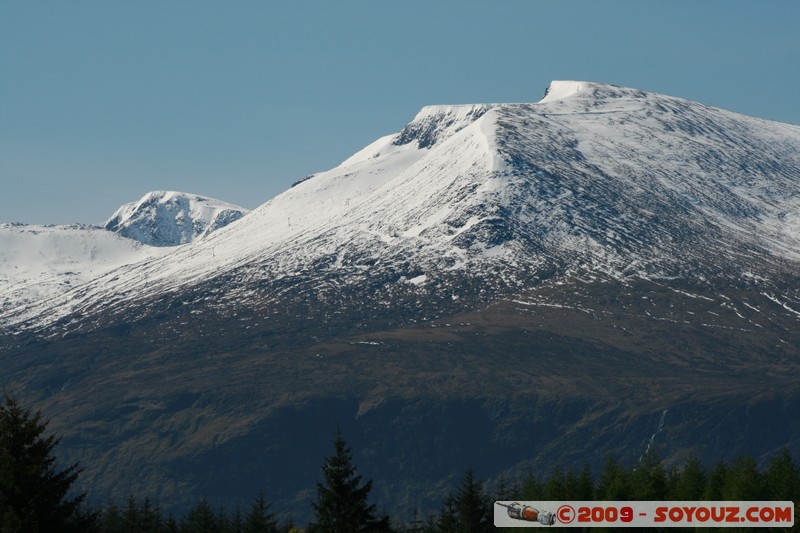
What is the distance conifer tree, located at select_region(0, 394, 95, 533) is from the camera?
45.8 metres

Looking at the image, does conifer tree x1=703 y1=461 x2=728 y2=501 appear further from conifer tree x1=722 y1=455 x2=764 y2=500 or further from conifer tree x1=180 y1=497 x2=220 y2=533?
conifer tree x1=180 y1=497 x2=220 y2=533

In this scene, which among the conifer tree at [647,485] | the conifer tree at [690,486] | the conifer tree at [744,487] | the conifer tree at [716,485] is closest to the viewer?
the conifer tree at [744,487]

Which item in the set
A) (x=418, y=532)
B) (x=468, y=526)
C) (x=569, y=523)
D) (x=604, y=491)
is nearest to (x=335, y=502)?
(x=569, y=523)

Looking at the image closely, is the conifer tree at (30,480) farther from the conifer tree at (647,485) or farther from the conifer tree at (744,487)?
the conifer tree at (647,485)

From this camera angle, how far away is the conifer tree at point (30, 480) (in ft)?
150

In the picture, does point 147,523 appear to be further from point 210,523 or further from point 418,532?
point 418,532

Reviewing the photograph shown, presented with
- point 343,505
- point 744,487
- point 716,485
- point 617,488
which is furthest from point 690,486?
point 343,505

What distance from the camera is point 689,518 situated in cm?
4931

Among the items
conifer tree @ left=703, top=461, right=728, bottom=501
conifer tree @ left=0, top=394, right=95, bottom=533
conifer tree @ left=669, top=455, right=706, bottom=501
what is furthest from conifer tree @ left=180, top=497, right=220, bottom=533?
conifer tree @ left=0, top=394, right=95, bottom=533

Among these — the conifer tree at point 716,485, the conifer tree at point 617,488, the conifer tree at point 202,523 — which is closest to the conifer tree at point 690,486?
the conifer tree at point 716,485

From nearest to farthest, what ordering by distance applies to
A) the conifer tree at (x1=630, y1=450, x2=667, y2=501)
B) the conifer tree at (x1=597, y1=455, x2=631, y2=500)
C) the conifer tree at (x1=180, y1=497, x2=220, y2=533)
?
the conifer tree at (x1=630, y1=450, x2=667, y2=501) < the conifer tree at (x1=597, y1=455, x2=631, y2=500) < the conifer tree at (x1=180, y1=497, x2=220, y2=533)

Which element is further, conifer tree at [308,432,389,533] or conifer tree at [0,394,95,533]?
conifer tree at [308,432,389,533]

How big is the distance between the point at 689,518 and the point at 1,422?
86.1 feet

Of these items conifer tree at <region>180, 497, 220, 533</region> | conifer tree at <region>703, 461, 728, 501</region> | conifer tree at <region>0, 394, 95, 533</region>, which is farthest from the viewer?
conifer tree at <region>180, 497, 220, 533</region>
